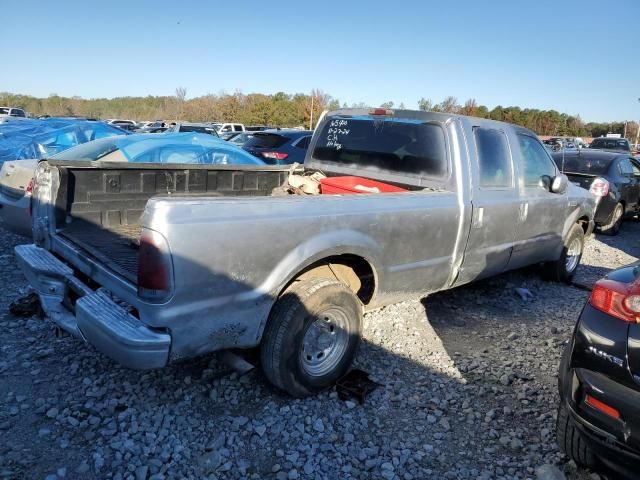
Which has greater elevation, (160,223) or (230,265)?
(160,223)

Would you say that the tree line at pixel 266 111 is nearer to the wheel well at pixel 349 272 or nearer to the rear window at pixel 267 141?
the rear window at pixel 267 141

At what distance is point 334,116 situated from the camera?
16.3ft

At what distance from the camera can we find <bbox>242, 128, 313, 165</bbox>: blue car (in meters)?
11.0

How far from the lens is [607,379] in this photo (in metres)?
2.27

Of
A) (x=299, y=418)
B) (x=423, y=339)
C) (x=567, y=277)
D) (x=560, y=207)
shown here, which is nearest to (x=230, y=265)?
(x=299, y=418)

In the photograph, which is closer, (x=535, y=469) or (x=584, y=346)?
(x=584, y=346)

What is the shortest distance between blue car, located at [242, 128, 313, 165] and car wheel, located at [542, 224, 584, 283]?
615 cm

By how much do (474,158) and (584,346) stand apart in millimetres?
2162

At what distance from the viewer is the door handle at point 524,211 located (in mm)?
4750

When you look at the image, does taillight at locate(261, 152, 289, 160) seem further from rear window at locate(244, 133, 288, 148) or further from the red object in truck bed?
the red object in truck bed

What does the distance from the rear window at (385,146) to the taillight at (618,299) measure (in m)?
1.80

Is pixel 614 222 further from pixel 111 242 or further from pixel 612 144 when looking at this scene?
pixel 612 144

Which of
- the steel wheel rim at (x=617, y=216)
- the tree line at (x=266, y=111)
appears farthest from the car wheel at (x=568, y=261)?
the tree line at (x=266, y=111)

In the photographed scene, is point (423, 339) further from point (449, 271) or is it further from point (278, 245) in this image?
point (278, 245)
